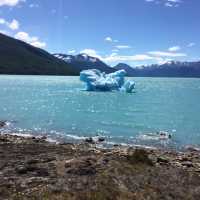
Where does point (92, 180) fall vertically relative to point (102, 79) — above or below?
above

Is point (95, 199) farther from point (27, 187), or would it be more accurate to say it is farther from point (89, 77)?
point (89, 77)

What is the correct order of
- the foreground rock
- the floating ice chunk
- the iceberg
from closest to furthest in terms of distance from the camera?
the foreground rock
the iceberg
the floating ice chunk

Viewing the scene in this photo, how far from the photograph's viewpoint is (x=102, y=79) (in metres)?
112

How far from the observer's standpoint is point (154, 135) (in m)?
42.9

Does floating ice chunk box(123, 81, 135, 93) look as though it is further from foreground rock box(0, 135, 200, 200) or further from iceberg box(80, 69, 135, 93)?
foreground rock box(0, 135, 200, 200)

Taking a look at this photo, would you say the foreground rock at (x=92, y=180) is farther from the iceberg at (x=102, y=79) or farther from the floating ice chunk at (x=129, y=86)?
the floating ice chunk at (x=129, y=86)

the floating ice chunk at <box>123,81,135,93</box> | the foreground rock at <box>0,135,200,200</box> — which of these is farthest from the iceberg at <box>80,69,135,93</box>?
the foreground rock at <box>0,135,200,200</box>

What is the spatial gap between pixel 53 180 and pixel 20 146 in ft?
42.1

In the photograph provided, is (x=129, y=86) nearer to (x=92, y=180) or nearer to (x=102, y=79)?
(x=102, y=79)

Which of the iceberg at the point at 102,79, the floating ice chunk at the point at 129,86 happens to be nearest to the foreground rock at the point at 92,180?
the iceberg at the point at 102,79

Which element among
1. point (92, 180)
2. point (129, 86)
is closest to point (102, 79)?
point (129, 86)

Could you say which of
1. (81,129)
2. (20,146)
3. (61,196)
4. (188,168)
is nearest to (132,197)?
(61,196)

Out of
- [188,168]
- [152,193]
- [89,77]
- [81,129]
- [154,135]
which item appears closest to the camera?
[152,193]

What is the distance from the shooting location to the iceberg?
10861 centimetres
